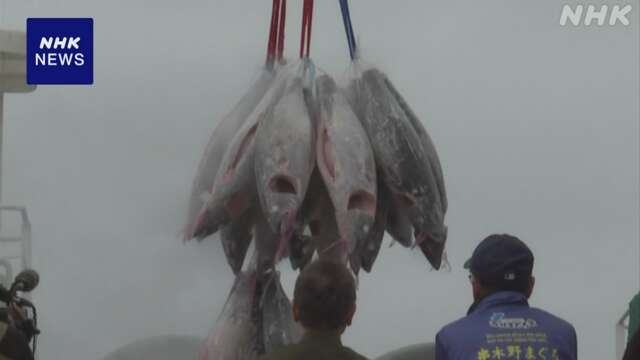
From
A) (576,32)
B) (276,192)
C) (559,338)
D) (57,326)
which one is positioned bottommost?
(57,326)

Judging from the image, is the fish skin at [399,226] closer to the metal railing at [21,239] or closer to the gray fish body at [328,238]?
the gray fish body at [328,238]

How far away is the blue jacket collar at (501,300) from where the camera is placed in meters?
1.95

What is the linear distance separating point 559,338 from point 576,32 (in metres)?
0.96

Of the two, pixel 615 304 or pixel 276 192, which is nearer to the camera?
pixel 276 192

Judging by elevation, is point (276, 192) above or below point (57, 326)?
above

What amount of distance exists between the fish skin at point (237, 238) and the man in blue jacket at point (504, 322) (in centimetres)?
37

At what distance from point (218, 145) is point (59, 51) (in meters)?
0.76

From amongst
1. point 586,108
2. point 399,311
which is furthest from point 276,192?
point 586,108

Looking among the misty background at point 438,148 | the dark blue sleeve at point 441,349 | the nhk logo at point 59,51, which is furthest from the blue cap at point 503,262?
the nhk logo at point 59,51

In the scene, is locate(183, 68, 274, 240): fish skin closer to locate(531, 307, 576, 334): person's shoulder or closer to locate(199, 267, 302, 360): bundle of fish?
locate(199, 267, 302, 360): bundle of fish

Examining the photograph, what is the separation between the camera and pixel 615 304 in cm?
264

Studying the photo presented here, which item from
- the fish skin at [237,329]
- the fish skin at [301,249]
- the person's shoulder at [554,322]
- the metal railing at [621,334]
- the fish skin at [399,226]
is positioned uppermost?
the fish skin at [399,226]

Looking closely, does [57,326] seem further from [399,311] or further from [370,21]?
[370,21]

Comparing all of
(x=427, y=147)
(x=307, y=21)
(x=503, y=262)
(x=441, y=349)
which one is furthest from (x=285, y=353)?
(x=307, y=21)
